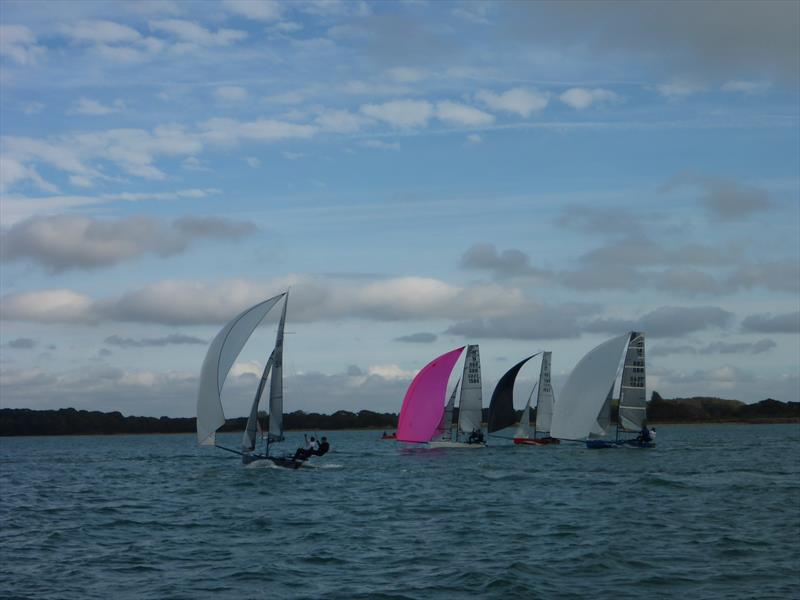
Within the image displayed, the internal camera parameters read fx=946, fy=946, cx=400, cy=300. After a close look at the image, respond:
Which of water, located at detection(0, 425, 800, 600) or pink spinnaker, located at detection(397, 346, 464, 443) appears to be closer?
water, located at detection(0, 425, 800, 600)

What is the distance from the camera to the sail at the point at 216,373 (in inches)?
1521

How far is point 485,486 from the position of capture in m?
35.8

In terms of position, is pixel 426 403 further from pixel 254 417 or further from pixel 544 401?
pixel 254 417

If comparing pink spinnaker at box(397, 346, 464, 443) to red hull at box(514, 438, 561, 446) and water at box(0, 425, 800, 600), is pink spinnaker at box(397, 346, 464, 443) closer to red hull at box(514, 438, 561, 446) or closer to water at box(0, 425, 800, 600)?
red hull at box(514, 438, 561, 446)

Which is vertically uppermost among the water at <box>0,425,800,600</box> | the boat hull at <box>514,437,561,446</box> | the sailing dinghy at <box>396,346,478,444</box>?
the sailing dinghy at <box>396,346,478,444</box>

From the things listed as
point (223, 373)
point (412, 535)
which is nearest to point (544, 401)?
point (223, 373)

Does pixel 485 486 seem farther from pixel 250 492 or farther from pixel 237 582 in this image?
pixel 237 582

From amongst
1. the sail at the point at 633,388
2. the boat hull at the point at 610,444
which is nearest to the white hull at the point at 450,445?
the boat hull at the point at 610,444

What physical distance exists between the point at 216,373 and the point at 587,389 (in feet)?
97.5

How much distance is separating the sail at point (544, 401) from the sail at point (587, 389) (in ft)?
30.2

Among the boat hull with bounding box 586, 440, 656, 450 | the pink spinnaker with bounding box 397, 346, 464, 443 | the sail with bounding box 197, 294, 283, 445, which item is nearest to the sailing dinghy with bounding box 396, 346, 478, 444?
the pink spinnaker with bounding box 397, 346, 464, 443

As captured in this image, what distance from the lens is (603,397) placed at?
60625 millimetres

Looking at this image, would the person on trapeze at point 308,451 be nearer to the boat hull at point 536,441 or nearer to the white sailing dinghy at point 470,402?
the white sailing dinghy at point 470,402

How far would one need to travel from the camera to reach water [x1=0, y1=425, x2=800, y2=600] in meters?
17.4
